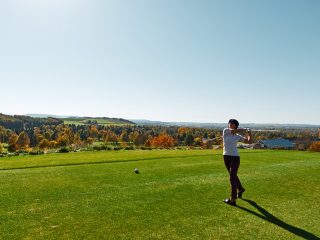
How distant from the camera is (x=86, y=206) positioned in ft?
30.3

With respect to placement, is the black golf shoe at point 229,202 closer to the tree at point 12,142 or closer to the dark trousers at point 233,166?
the dark trousers at point 233,166

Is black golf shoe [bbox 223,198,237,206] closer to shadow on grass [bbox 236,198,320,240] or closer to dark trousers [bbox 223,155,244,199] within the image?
shadow on grass [bbox 236,198,320,240]

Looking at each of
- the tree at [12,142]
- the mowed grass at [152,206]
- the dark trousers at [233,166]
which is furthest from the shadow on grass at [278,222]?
the tree at [12,142]

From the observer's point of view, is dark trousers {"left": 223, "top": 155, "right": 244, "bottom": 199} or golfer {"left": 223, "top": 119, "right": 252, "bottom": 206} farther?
golfer {"left": 223, "top": 119, "right": 252, "bottom": 206}

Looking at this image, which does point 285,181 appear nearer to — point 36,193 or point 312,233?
point 312,233

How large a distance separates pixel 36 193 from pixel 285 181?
394 inches

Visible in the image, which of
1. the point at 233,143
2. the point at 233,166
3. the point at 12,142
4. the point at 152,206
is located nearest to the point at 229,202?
the point at 233,166

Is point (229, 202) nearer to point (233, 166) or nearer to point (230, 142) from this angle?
point (233, 166)

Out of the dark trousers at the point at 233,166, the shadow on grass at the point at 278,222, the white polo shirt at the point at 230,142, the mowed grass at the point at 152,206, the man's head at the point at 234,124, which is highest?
the man's head at the point at 234,124

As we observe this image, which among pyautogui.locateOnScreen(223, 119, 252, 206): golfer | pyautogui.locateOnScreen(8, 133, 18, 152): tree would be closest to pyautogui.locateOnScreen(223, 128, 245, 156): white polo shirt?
pyautogui.locateOnScreen(223, 119, 252, 206): golfer

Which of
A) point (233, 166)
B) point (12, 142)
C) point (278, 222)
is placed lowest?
point (12, 142)

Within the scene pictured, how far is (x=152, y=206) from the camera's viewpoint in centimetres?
934

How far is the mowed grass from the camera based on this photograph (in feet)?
24.0

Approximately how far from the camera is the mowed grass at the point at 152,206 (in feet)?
24.0
